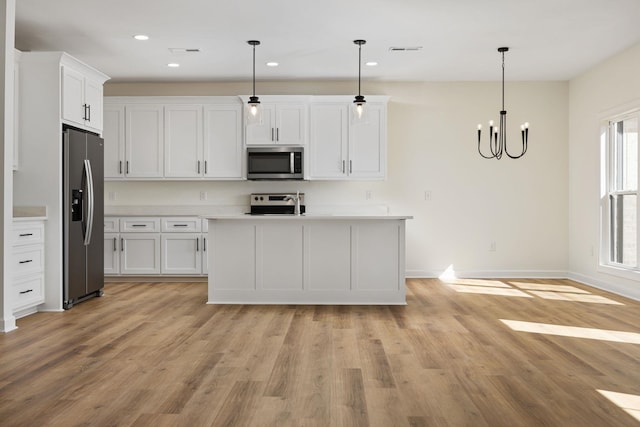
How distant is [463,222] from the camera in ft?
24.0

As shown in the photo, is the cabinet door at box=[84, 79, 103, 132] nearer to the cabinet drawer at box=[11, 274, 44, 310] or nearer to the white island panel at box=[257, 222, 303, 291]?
the cabinet drawer at box=[11, 274, 44, 310]

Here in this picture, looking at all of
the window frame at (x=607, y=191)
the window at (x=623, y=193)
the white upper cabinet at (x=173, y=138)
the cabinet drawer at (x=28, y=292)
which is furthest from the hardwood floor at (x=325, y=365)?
the white upper cabinet at (x=173, y=138)

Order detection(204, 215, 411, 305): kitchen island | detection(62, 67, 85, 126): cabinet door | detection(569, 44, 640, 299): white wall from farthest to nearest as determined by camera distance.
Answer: detection(569, 44, 640, 299): white wall
detection(204, 215, 411, 305): kitchen island
detection(62, 67, 85, 126): cabinet door

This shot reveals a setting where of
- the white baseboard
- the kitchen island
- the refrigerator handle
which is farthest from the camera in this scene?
the white baseboard

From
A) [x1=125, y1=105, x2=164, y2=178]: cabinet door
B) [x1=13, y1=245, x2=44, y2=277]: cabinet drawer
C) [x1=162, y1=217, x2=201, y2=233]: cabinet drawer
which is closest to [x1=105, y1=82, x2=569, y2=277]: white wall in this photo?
[x1=125, y1=105, x2=164, y2=178]: cabinet door

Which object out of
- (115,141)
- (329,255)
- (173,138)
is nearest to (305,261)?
(329,255)

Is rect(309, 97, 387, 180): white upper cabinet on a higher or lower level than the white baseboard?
higher

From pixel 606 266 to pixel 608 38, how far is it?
8.18 ft

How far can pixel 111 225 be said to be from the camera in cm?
687

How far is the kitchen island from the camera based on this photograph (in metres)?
5.22

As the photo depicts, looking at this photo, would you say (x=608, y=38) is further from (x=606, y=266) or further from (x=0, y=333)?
(x=0, y=333)

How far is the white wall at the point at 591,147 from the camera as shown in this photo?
580cm

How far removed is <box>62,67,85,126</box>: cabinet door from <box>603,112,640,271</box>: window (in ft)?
18.2

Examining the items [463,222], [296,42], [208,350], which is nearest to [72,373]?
[208,350]
